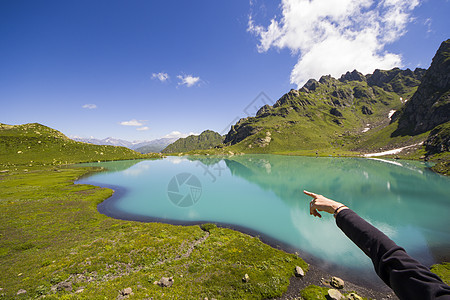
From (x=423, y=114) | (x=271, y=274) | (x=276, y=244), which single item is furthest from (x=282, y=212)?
(x=423, y=114)

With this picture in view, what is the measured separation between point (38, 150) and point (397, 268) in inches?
8270

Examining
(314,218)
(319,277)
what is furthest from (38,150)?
(319,277)

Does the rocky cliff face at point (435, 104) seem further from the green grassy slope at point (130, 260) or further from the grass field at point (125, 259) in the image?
the green grassy slope at point (130, 260)

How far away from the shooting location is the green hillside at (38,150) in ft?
421

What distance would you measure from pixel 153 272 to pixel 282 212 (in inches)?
1148

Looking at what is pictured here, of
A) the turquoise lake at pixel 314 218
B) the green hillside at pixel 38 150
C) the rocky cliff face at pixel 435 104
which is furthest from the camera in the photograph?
the rocky cliff face at pixel 435 104

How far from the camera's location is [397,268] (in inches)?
121

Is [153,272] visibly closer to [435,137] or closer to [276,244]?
[276,244]

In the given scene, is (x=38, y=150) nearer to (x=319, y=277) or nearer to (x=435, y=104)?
(x=319, y=277)

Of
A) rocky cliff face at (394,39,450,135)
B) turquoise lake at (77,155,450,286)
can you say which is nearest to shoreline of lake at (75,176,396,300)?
turquoise lake at (77,155,450,286)

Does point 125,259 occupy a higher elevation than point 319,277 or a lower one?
higher

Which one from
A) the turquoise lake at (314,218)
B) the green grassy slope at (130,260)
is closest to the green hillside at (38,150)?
the turquoise lake at (314,218)

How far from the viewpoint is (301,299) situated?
15938 millimetres

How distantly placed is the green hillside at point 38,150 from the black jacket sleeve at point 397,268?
175240mm
